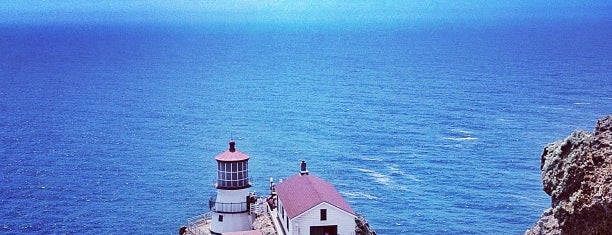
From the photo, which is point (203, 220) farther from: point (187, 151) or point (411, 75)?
point (411, 75)

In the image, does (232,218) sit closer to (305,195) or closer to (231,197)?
(231,197)

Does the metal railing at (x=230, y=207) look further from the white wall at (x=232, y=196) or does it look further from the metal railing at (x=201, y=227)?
the metal railing at (x=201, y=227)

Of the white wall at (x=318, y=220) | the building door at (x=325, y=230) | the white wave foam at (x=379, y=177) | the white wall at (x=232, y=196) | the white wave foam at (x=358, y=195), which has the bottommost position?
the building door at (x=325, y=230)

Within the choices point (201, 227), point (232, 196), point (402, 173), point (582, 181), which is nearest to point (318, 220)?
point (232, 196)

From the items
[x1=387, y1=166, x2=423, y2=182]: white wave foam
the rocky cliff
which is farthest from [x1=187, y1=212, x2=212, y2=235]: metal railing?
the rocky cliff

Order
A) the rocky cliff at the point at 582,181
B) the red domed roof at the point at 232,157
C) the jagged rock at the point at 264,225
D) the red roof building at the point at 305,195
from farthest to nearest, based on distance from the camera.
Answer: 1. the red domed roof at the point at 232,157
2. the jagged rock at the point at 264,225
3. the red roof building at the point at 305,195
4. the rocky cliff at the point at 582,181

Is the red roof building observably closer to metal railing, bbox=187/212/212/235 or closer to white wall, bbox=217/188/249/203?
white wall, bbox=217/188/249/203

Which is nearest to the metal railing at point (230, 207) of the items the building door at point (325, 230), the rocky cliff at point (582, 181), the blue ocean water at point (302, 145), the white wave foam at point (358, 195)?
the building door at point (325, 230)
